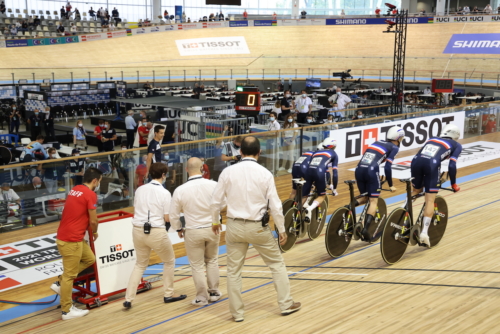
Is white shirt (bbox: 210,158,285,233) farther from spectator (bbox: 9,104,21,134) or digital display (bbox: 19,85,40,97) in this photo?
digital display (bbox: 19,85,40,97)

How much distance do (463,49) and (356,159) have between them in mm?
24846

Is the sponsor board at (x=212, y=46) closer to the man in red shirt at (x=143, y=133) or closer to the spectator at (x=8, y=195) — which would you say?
the man in red shirt at (x=143, y=133)

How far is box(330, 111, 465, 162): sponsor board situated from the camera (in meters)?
12.0

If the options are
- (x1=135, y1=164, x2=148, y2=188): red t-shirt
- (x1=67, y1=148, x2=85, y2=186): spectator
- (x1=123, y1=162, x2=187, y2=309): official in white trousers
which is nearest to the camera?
(x1=123, y1=162, x2=187, y2=309): official in white trousers

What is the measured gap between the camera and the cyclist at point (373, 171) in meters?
6.46

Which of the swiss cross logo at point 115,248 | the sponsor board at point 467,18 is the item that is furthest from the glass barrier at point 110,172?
the sponsor board at point 467,18

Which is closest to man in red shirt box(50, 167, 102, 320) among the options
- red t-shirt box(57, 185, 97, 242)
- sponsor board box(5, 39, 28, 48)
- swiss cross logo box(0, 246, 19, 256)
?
red t-shirt box(57, 185, 97, 242)

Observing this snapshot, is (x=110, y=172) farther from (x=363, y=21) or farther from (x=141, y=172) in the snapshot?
(x=363, y=21)

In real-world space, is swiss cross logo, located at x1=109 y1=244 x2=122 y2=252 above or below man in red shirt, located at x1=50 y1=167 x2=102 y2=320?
below

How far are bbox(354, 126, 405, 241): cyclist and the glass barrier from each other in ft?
8.90

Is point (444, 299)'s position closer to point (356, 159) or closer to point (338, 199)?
point (338, 199)

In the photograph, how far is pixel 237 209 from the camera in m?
4.26

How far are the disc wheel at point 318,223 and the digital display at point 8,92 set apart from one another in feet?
63.1

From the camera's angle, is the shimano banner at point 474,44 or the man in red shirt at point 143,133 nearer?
the man in red shirt at point 143,133
